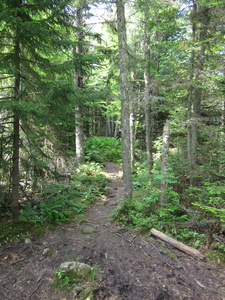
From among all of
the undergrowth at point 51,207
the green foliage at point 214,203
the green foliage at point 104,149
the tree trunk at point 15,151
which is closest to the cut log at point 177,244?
the green foliage at point 214,203

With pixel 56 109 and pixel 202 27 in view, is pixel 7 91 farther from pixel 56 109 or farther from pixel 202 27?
pixel 202 27

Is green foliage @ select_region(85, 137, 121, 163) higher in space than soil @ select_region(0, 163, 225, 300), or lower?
higher

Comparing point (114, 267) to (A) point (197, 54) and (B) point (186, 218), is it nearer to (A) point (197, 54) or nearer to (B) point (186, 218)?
(B) point (186, 218)

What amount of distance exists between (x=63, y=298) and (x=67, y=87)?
4.60 m

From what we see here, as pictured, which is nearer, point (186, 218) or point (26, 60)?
point (26, 60)

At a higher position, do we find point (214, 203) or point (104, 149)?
point (104, 149)

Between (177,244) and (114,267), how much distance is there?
2.04 m

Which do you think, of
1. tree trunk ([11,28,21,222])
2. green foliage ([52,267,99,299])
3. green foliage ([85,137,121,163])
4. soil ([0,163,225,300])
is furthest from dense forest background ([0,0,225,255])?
green foliage ([85,137,121,163])

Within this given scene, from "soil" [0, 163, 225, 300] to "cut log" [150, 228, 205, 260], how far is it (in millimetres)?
108

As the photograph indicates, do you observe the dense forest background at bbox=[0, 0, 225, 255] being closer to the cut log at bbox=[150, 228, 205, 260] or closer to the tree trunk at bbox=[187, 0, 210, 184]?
the tree trunk at bbox=[187, 0, 210, 184]

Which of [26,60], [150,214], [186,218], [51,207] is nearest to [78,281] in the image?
[51,207]

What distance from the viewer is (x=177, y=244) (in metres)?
5.09

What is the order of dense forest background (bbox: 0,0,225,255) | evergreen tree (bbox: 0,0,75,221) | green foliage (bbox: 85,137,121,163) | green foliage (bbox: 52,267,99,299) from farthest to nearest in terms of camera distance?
1. green foliage (bbox: 85,137,121,163)
2. dense forest background (bbox: 0,0,225,255)
3. evergreen tree (bbox: 0,0,75,221)
4. green foliage (bbox: 52,267,99,299)

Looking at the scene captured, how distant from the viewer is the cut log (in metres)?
4.74
